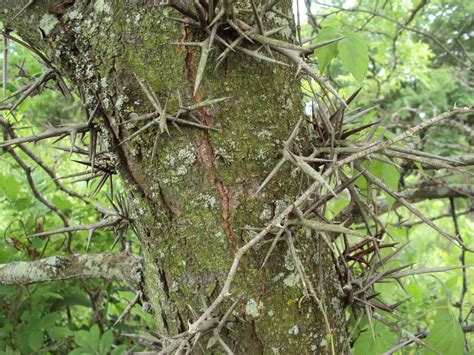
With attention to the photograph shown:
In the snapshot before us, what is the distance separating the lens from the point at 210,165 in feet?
2.59

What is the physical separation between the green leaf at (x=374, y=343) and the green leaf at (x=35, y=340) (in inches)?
36.6

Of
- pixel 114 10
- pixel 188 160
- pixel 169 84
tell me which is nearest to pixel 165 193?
pixel 188 160

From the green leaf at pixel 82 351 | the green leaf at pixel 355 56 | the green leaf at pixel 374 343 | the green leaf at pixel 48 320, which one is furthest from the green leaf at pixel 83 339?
the green leaf at pixel 355 56

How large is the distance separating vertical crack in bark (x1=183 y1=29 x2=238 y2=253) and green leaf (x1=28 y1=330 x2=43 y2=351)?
908 mm

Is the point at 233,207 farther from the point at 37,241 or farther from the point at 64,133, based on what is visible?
the point at 37,241

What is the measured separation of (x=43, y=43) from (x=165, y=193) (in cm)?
36

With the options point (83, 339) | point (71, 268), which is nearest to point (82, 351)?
point (83, 339)

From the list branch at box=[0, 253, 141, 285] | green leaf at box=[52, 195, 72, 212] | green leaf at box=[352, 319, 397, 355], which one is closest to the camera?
green leaf at box=[352, 319, 397, 355]

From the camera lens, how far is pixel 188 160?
786mm

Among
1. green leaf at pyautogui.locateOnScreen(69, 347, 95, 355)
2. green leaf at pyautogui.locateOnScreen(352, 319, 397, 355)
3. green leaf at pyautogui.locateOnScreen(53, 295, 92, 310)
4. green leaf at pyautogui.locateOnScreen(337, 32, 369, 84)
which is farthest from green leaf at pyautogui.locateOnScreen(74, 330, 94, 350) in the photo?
green leaf at pyautogui.locateOnScreen(337, 32, 369, 84)

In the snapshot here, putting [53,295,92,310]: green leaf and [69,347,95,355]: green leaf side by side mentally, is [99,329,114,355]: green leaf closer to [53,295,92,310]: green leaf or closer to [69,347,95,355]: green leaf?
[69,347,95,355]: green leaf

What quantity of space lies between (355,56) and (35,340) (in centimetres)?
116

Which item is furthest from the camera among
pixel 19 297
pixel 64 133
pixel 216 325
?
pixel 19 297

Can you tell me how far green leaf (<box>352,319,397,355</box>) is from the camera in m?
0.91
